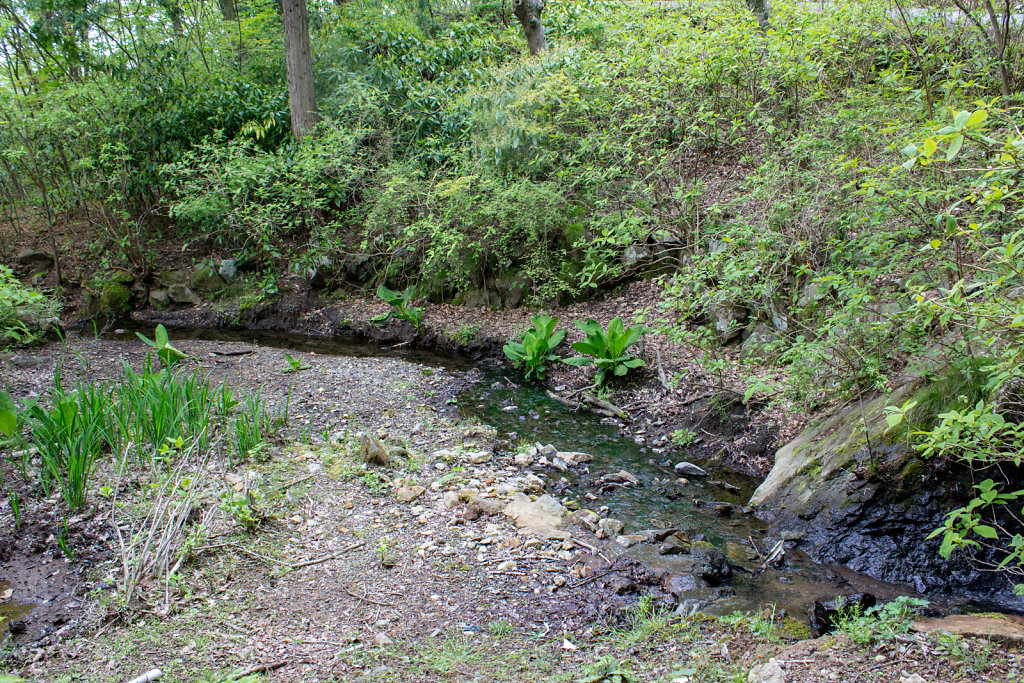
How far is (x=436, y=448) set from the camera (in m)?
5.18

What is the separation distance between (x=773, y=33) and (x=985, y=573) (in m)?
5.35

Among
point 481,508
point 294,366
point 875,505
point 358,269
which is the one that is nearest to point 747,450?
point 875,505

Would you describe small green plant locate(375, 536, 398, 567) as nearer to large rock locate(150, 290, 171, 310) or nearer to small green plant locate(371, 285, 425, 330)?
small green plant locate(371, 285, 425, 330)

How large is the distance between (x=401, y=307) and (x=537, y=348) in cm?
301

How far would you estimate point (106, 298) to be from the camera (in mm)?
10750

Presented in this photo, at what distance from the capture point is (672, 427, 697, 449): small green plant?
5480mm

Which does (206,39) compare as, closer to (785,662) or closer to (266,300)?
(266,300)

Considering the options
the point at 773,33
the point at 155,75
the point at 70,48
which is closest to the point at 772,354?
the point at 773,33

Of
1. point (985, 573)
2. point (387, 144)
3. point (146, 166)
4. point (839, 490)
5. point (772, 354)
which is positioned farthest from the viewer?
point (146, 166)

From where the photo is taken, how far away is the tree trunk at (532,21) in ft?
32.8

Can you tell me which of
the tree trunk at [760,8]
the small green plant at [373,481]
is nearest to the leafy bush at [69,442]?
the small green plant at [373,481]

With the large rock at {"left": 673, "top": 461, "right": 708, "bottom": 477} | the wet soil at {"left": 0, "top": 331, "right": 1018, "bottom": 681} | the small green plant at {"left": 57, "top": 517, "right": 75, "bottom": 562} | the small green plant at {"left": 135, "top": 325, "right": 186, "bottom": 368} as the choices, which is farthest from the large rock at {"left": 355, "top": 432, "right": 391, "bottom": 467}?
the small green plant at {"left": 135, "top": 325, "right": 186, "bottom": 368}

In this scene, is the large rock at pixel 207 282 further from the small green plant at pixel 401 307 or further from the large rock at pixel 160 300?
the small green plant at pixel 401 307

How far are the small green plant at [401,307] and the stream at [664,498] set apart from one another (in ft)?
5.35
